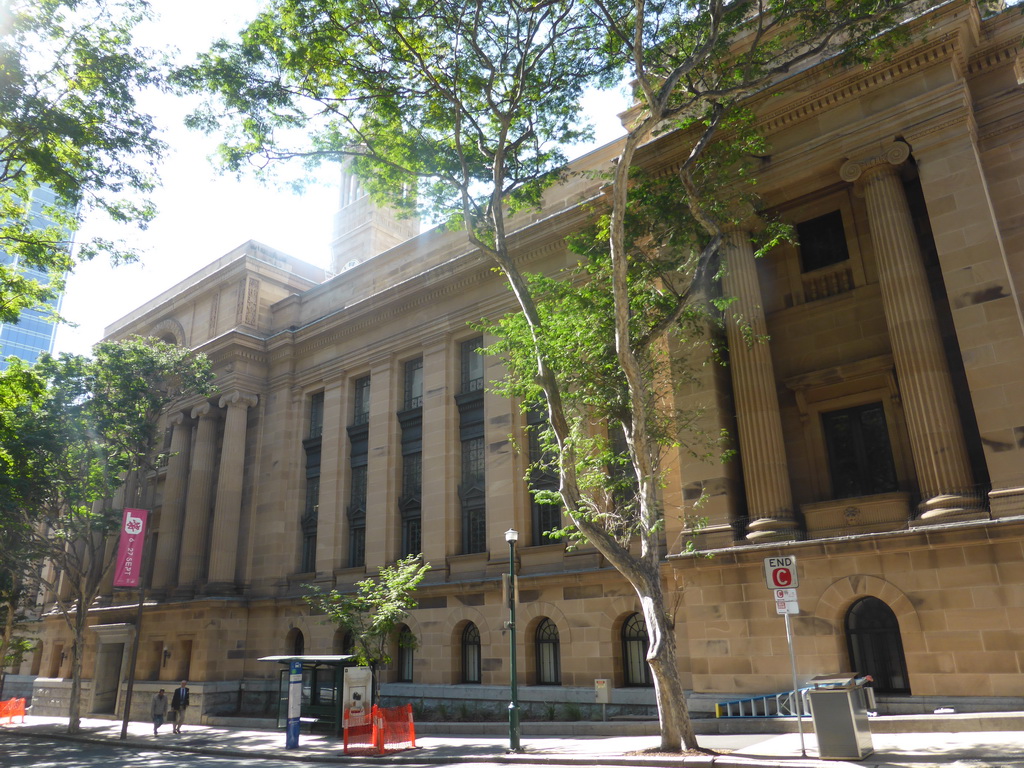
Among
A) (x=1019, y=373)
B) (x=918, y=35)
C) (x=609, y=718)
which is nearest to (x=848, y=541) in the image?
(x=1019, y=373)

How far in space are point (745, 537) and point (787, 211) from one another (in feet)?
30.8

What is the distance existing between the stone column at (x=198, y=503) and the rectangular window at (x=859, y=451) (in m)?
27.4

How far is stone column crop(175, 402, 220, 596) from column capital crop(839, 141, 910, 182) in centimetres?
2955

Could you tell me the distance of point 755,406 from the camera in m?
19.1

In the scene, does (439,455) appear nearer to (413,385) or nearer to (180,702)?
(413,385)

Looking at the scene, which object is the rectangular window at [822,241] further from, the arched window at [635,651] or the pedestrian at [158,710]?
the pedestrian at [158,710]

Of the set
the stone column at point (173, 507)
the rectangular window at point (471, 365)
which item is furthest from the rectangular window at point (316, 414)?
the rectangular window at point (471, 365)

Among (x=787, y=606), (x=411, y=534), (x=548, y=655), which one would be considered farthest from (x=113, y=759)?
(x=787, y=606)

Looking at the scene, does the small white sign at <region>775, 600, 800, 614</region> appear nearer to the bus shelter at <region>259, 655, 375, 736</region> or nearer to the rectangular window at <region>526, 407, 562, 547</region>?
the rectangular window at <region>526, 407, 562, 547</region>

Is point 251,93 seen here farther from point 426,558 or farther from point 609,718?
point 609,718

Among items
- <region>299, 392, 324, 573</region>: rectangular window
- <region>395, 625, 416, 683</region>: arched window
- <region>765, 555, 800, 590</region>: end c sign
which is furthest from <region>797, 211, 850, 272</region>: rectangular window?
<region>299, 392, 324, 573</region>: rectangular window

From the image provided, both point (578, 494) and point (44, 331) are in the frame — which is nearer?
point (578, 494)

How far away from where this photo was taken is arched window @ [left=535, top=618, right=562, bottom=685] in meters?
23.5

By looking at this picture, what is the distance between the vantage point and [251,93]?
18984 mm
